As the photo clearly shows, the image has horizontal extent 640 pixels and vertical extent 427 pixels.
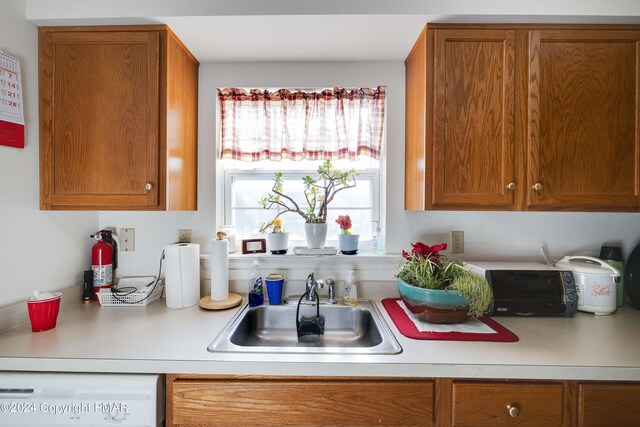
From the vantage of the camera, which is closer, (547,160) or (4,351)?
(4,351)

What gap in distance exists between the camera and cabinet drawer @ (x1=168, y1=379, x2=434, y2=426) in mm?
937

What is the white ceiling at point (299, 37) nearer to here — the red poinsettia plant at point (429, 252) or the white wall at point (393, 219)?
the white wall at point (393, 219)

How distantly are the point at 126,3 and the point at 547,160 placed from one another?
1.91 metres

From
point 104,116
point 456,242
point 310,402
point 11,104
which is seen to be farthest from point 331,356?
point 11,104

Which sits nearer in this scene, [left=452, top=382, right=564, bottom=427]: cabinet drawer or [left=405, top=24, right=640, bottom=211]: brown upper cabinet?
[left=452, top=382, right=564, bottom=427]: cabinet drawer

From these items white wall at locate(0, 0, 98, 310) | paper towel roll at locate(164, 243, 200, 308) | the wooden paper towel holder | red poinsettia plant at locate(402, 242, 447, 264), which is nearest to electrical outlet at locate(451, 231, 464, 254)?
red poinsettia plant at locate(402, 242, 447, 264)

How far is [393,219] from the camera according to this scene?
161cm

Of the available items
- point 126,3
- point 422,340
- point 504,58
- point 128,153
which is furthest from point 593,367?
point 126,3

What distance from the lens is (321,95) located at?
5.50ft

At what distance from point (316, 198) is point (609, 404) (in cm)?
140

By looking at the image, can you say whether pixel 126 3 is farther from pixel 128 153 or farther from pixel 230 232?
pixel 230 232

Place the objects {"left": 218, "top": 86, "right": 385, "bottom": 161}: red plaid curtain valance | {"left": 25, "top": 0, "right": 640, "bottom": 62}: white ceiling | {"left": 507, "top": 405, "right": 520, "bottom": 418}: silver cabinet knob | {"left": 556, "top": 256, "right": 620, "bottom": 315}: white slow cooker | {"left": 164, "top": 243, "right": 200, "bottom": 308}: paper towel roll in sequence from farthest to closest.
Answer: {"left": 218, "top": 86, "right": 385, "bottom": 161}: red plaid curtain valance → {"left": 164, "top": 243, "right": 200, "bottom": 308}: paper towel roll → {"left": 556, "top": 256, "right": 620, "bottom": 315}: white slow cooker → {"left": 25, "top": 0, "right": 640, "bottom": 62}: white ceiling → {"left": 507, "top": 405, "right": 520, "bottom": 418}: silver cabinet knob

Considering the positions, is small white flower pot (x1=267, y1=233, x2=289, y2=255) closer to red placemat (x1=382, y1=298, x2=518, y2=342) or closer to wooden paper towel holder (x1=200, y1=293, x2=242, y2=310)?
wooden paper towel holder (x1=200, y1=293, x2=242, y2=310)

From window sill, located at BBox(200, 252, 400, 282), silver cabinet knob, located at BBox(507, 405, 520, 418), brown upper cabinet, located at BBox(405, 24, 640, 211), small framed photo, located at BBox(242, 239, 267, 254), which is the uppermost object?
brown upper cabinet, located at BBox(405, 24, 640, 211)
